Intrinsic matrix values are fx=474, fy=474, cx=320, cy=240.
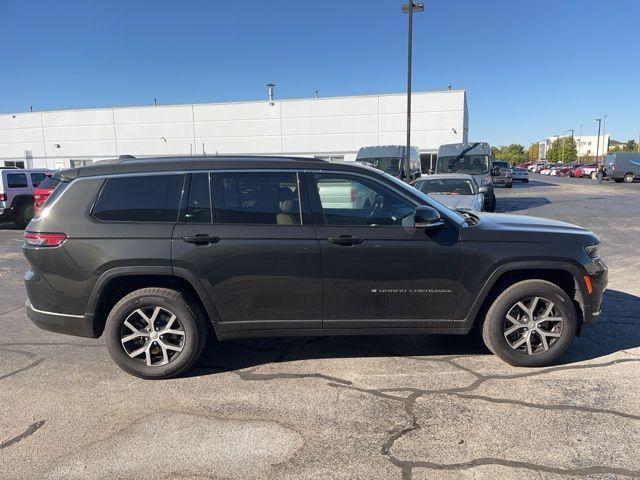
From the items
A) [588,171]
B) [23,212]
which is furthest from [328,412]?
Answer: [588,171]

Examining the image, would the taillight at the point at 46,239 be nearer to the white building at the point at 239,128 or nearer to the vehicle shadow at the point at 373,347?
the vehicle shadow at the point at 373,347

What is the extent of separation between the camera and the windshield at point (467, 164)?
1786cm

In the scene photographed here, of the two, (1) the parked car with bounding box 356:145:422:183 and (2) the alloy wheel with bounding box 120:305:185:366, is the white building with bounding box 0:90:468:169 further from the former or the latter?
(2) the alloy wheel with bounding box 120:305:185:366

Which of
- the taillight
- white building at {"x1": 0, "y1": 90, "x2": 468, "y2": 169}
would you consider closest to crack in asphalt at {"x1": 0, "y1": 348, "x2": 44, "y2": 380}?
the taillight

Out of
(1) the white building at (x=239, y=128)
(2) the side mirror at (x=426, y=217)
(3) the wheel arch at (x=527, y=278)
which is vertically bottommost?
(3) the wheel arch at (x=527, y=278)

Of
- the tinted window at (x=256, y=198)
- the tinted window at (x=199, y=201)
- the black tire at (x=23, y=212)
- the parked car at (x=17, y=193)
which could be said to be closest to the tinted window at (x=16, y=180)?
the parked car at (x=17, y=193)

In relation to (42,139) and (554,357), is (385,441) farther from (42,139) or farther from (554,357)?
(42,139)

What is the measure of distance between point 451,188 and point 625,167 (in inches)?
1469

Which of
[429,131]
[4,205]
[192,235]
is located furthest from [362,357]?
[429,131]

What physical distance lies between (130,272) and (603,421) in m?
3.60

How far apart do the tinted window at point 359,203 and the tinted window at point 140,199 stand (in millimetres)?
1207

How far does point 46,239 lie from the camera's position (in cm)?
381

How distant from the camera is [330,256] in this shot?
12.5 feet

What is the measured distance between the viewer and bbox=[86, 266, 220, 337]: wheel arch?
3791mm
